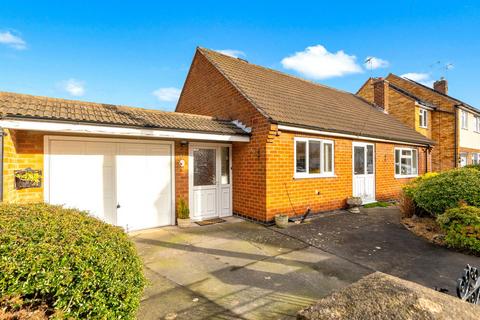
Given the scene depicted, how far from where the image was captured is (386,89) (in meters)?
17.1

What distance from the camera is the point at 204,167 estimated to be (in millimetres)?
8242

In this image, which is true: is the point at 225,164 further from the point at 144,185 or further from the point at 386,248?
the point at 386,248

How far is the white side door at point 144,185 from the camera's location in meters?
6.77

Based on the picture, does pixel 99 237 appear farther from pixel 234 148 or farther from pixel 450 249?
pixel 450 249

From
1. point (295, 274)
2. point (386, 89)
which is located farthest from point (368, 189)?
point (386, 89)

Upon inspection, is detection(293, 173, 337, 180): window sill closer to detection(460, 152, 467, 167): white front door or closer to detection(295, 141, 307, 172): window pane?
detection(295, 141, 307, 172): window pane

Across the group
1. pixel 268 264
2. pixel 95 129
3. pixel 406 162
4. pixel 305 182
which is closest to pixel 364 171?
pixel 305 182

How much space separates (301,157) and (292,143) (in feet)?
2.19

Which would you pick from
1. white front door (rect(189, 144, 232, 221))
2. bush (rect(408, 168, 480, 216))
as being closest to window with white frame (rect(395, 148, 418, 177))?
bush (rect(408, 168, 480, 216))

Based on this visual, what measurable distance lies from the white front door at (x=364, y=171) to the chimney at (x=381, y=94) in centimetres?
739

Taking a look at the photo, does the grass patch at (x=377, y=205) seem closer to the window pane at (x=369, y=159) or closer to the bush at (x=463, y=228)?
the window pane at (x=369, y=159)

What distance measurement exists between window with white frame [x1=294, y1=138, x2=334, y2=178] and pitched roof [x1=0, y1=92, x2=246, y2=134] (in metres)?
2.11

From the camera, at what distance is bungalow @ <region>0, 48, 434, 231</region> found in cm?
560

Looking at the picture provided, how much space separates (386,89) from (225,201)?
1492 cm
